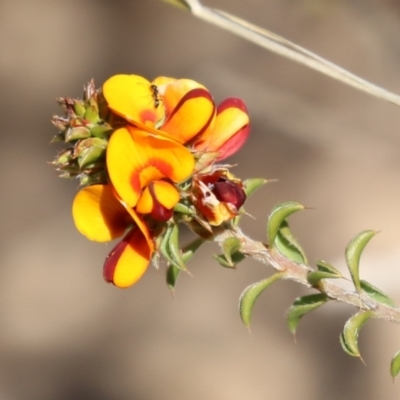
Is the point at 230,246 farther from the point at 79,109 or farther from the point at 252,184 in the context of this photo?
the point at 79,109

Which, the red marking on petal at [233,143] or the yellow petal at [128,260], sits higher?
the red marking on petal at [233,143]

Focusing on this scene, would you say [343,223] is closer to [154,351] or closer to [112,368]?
[154,351]

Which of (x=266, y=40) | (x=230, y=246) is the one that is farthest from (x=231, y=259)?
(x=266, y=40)

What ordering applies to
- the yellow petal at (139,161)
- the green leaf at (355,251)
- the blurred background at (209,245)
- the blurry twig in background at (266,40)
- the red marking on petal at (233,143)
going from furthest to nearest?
the blurred background at (209,245) → the green leaf at (355,251) → the red marking on petal at (233,143) → the yellow petal at (139,161) → the blurry twig in background at (266,40)

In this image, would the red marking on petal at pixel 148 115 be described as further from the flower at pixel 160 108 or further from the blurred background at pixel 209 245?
the blurred background at pixel 209 245

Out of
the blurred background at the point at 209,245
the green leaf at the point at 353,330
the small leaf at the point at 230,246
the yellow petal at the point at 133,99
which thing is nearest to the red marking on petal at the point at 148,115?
the yellow petal at the point at 133,99

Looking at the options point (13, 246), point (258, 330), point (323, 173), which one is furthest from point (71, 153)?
point (13, 246)
